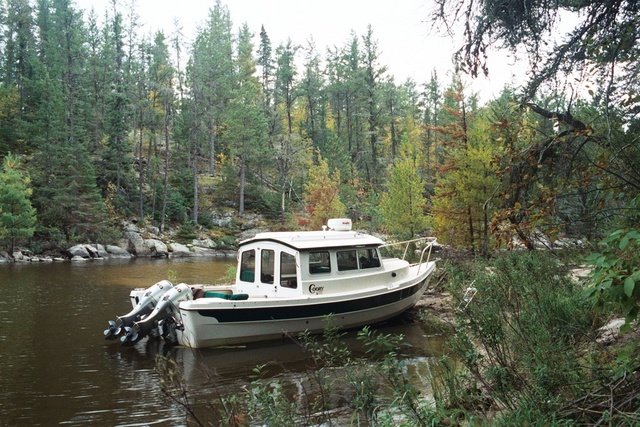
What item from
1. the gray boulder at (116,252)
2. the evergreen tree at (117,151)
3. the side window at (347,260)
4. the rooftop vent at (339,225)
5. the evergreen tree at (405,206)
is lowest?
the gray boulder at (116,252)

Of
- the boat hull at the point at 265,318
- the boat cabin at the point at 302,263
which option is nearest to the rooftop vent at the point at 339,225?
the boat cabin at the point at 302,263

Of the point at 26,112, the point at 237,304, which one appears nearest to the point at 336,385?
the point at 237,304

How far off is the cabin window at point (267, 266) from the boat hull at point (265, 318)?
1184 mm

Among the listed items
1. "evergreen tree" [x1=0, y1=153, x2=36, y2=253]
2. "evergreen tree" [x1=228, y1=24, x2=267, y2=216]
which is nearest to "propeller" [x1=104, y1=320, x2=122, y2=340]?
"evergreen tree" [x1=0, y1=153, x2=36, y2=253]

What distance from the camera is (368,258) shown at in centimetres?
1230

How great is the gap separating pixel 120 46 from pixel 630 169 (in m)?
57.3

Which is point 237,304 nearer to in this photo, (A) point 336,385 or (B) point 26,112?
(A) point 336,385

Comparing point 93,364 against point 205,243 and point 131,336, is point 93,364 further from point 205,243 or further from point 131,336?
point 205,243

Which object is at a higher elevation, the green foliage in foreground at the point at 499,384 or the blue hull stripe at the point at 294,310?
the green foliage in foreground at the point at 499,384

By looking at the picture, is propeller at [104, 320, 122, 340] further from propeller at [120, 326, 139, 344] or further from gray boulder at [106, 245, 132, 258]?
gray boulder at [106, 245, 132, 258]

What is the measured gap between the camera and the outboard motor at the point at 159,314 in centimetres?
991

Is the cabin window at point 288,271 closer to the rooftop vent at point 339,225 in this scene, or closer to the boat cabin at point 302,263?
the boat cabin at point 302,263

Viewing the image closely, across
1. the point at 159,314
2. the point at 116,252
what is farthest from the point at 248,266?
the point at 116,252

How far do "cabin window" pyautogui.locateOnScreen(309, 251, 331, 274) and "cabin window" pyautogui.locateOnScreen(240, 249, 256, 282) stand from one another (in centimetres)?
154
